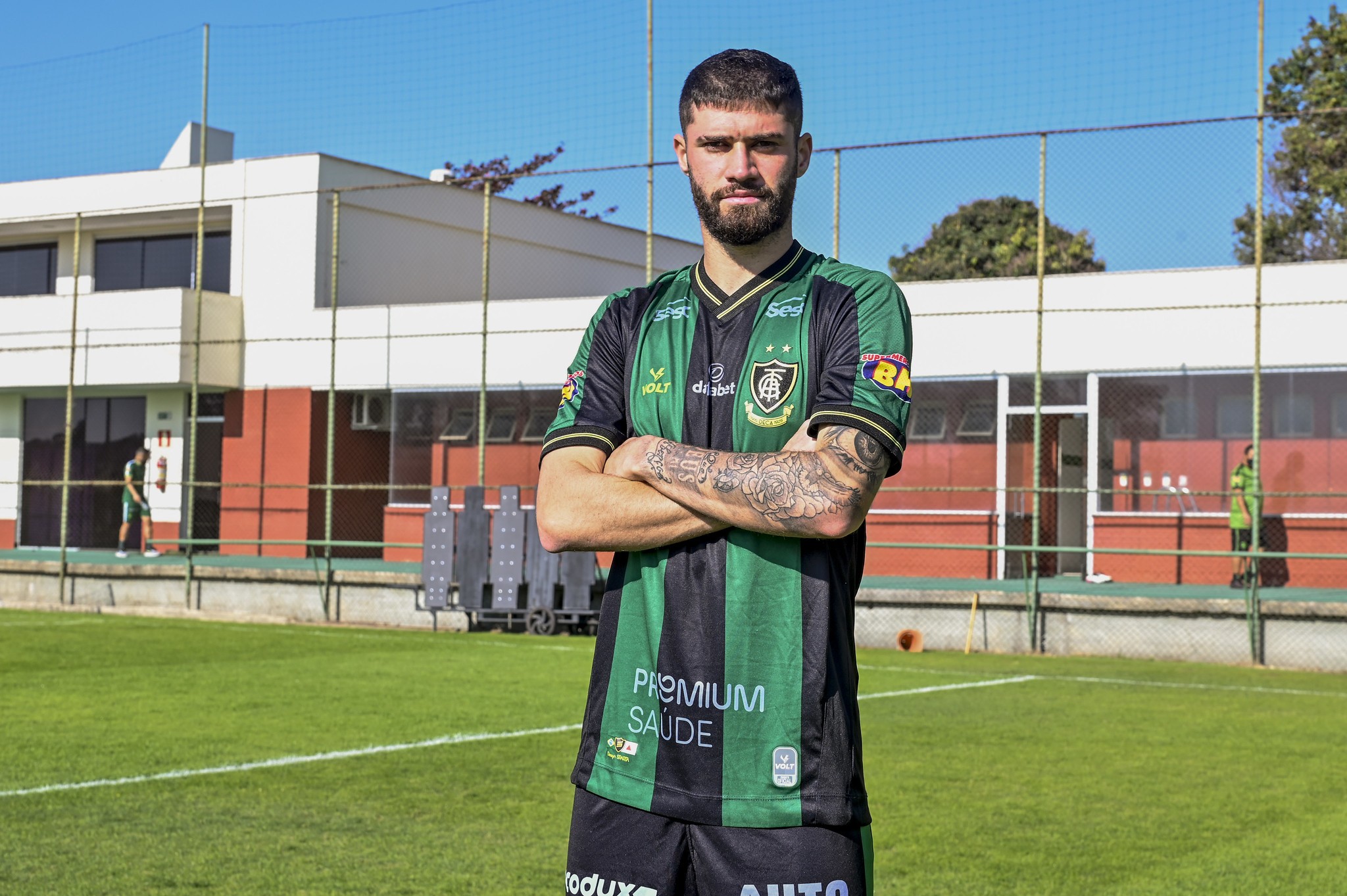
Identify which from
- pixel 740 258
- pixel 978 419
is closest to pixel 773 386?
pixel 740 258

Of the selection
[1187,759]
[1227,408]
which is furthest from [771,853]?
[1227,408]

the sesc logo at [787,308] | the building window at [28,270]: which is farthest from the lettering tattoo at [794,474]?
the building window at [28,270]

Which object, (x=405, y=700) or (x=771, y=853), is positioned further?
(x=405, y=700)

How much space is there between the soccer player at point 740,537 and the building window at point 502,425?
20.4m

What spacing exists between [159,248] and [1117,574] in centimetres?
1728

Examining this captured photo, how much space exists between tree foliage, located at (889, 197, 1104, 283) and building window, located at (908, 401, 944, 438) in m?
20.8

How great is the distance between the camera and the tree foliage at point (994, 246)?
42.4 metres

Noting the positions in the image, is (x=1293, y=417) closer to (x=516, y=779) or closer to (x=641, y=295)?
(x=516, y=779)

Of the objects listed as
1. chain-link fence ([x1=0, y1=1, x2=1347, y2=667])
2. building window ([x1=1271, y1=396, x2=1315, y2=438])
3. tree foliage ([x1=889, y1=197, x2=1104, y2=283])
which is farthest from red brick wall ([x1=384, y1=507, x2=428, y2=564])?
tree foliage ([x1=889, y1=197, x2=1104, y2=283])

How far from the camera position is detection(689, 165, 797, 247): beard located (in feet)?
8.41

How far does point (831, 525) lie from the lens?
2.45 meters

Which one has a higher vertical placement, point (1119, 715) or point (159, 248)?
point (159, 248)

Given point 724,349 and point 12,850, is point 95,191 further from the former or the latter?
point 724,349

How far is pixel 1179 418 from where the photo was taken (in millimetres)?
19422
